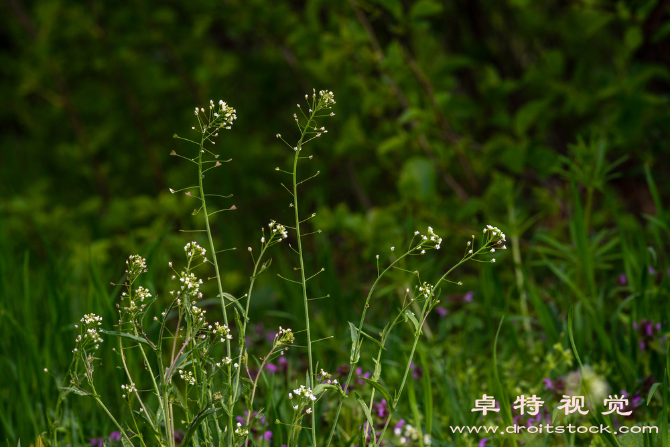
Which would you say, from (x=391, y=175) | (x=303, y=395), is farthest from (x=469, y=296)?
(x=303, y=395)

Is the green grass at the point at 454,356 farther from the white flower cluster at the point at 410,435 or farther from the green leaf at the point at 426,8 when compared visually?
the green leaf at the point at 426,8

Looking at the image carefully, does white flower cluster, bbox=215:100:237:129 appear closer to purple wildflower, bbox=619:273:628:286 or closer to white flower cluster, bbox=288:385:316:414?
white flower cluster, bbox=288:385:316:414

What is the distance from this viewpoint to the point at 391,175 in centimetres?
288

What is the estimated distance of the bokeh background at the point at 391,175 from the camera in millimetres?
1660

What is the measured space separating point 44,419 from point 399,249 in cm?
114

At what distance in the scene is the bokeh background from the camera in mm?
1660

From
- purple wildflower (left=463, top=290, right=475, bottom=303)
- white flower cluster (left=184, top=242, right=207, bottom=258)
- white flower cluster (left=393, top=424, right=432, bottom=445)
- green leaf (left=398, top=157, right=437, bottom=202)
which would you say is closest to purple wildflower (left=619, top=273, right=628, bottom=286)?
purple wildflower (left=463, top=290, right=475, bottom=303)

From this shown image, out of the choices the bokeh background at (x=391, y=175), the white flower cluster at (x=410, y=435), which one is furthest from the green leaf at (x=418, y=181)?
the white flower cluster at (x=410, y=435)

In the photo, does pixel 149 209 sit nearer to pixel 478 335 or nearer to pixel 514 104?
pixel 478 335

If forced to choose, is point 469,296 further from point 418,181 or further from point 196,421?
point 196,421

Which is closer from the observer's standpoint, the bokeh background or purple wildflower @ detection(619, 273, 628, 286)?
the bokeh background

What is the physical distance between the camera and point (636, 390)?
4.82 feet

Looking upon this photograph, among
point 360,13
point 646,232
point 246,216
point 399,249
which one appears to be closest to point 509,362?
point 399,249

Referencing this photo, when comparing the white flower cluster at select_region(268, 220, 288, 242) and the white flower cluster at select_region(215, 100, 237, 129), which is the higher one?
the white flower cluster at select_region(215, 100, 237, 129)
